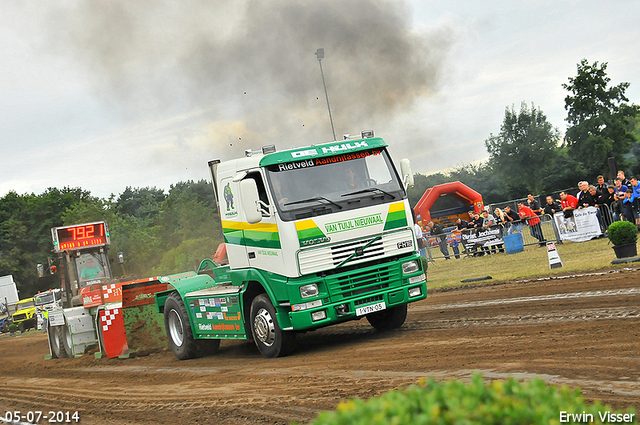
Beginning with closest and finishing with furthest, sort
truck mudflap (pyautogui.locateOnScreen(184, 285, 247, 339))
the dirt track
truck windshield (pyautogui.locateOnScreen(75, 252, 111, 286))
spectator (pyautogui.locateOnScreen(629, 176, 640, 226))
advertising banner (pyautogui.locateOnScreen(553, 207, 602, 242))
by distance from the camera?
the dirt track → truck mudflap (pyautogui.locateOnScreen(184, 285, 247, 339)) → spectator (pyautogui.locateOnScreen(629, 176, 640, 226)) → advertising banner (pyautogui.locateOnScreen(553, 207, 602, 242)) → truck windshield (pyautogui.locateOnScreen(75, 252, 111, 286))

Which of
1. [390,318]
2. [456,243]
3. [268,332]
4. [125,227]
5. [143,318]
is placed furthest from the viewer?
[125,227]

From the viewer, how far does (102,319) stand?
13906 mm

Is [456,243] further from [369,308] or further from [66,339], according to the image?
[369,308]

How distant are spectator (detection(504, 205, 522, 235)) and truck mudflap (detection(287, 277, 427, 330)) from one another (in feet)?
38.8

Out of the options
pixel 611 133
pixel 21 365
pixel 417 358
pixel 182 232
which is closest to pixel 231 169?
pixel 417 358

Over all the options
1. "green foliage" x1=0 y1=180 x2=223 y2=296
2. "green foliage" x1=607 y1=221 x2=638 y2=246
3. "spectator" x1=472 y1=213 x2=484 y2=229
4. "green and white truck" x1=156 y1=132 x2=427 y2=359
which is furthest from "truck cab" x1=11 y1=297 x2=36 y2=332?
"green foliage" x1=607 y1=221 x2=638 y2=246

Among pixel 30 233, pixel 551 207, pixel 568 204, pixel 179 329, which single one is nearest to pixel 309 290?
pixel 179 329

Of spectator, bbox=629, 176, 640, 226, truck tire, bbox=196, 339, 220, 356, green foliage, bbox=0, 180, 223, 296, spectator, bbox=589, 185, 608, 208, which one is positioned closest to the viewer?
truck tire, bbox=196, 339, 220, 356

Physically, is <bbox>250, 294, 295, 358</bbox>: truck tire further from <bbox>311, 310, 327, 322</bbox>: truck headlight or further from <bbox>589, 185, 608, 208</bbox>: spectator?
<bbox>589, 185, 608, 208</bbox>: spectator

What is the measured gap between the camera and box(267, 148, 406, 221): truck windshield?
912 centimetres

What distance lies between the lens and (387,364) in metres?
7.57

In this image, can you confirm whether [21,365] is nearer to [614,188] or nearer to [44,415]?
[44,415]

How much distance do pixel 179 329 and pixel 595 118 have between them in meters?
55.1

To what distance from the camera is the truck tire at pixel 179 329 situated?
11.6 m
